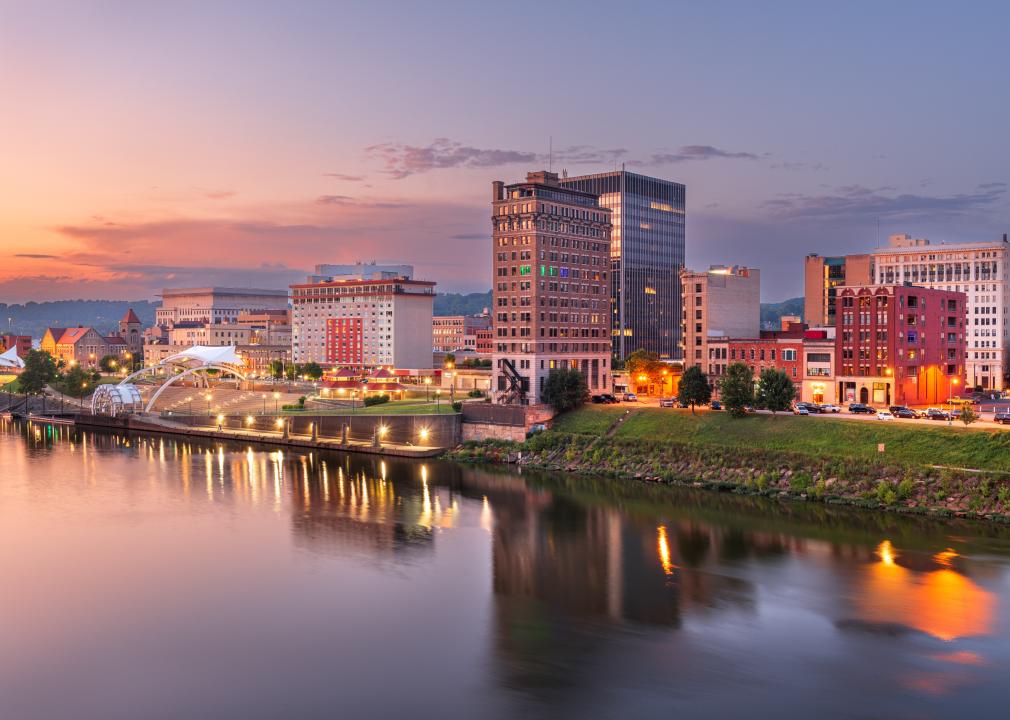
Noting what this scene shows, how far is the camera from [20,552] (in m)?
56.3

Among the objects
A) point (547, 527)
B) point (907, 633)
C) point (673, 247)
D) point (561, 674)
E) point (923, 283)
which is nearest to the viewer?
point (561, 674)

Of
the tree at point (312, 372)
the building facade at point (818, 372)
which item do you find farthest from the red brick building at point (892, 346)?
the tree at point (312, 372)

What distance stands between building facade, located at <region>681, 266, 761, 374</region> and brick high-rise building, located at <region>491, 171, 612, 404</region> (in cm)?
1339

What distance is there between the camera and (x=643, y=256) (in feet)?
578

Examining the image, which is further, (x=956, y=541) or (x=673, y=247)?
(x=673, y=247)

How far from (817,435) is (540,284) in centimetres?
3900

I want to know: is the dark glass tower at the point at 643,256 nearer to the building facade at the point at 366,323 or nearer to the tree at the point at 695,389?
the building facade at the point at 366,323

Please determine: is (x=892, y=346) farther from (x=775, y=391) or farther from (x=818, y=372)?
(x=775, y=391)

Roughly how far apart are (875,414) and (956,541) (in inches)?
1096

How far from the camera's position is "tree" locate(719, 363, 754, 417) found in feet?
270

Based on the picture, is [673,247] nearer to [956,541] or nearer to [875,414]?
Result: [875,414]

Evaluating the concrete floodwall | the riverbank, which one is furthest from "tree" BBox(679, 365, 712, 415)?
the concrete floodwall

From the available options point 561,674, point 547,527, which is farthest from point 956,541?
point 561,674

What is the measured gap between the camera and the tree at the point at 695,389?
87.6 metres
